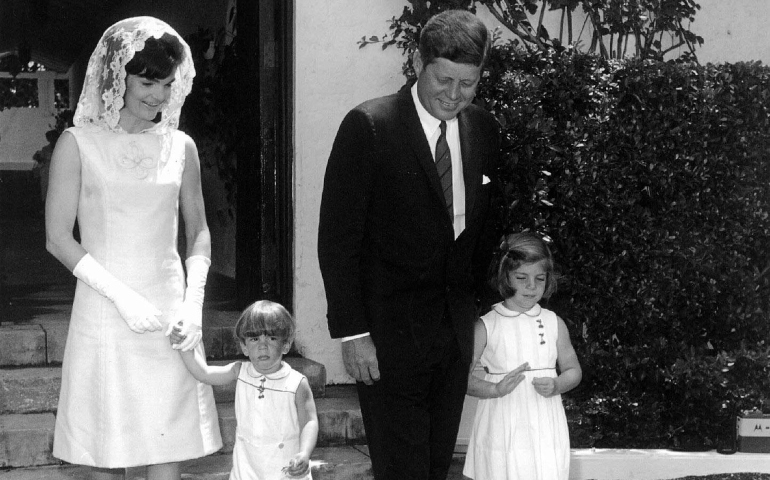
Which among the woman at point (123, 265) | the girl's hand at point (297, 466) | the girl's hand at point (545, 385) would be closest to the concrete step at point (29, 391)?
the woman at point (123, 265)

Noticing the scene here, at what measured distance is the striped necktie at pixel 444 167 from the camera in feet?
10.8

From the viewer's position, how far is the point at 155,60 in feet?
10.7

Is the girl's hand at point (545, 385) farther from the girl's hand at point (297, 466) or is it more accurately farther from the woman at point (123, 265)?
the woman at point (123, 265)

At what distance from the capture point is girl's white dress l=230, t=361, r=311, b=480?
3.49 meters

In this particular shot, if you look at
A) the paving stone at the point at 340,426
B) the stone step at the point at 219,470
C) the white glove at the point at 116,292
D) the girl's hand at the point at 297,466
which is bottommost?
the stone step at the point at 219,470

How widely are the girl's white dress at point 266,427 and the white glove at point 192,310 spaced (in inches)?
12.7

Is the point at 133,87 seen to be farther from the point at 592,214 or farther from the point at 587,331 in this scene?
the point at 587,331

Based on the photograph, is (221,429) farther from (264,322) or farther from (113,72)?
(113,72)

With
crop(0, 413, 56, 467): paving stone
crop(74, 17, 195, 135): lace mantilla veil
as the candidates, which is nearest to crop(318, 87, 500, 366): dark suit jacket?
crop(74, 17, 195, 135): lace mantilla veil

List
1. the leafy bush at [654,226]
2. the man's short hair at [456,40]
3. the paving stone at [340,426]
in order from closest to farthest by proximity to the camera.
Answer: the man's short hair at [456,40]
the leafy bush at [654,226]
the paving stone at [340,426]

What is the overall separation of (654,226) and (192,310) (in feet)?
8.49

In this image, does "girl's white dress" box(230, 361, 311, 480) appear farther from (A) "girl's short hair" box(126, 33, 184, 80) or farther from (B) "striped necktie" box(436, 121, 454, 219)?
(A) "girl's short hair" box(126, 33, 184, 80)

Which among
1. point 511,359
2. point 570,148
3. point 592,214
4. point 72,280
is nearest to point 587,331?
point 592,214

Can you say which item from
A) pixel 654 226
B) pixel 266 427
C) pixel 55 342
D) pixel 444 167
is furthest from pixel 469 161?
pixel 55 342
